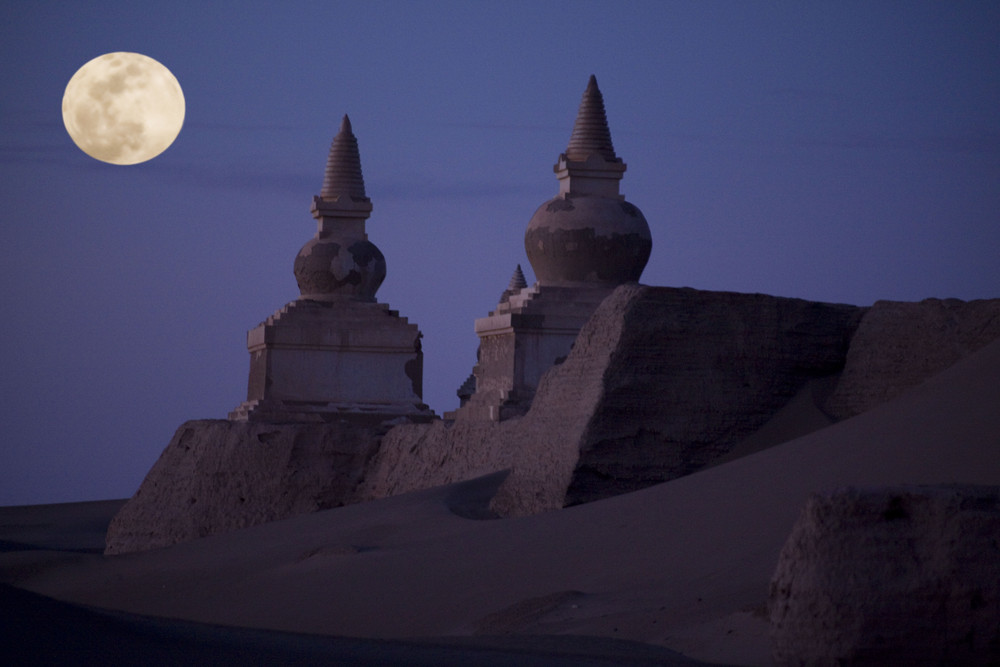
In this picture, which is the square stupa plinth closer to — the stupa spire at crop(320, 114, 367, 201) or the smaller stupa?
the smaller stupa

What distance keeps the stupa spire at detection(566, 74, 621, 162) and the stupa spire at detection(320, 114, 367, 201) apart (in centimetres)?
472

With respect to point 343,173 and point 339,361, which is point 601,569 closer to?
point 339,361

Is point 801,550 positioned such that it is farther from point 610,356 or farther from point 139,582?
point 139,582

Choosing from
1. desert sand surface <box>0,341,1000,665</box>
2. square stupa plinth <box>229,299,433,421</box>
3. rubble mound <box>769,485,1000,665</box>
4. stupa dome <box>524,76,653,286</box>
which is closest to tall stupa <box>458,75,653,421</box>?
stupa dome <box>524,76,653,286</box>

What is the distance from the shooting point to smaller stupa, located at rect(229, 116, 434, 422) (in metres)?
23.1

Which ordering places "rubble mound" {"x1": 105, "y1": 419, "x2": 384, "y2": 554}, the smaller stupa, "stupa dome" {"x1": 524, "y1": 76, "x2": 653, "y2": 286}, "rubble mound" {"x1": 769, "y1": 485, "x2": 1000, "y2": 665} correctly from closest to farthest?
"rubble mound" {"x1": 769, "y1": 485, "x2": 1000, "y2": 665} < "rubble mound" {"x1": 105, "y1": 419, "x2": 384, "y2": 554} < "stupa dome" {"x1": 524, "y1": 76, "x2": 653, "y2": 286} < the smaller stupa

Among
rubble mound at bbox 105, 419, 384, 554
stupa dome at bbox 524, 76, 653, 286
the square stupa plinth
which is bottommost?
rubble mound at bbox 105, 419, 384, 554

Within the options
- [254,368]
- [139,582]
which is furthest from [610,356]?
[254,368]

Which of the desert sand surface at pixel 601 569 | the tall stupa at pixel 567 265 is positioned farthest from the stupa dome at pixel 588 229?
the desert sand surface at pixel 601 569

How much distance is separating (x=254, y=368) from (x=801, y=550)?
1881 cm

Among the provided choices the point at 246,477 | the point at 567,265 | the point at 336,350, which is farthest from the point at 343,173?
the point at 246,477

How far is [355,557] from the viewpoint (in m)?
10.8

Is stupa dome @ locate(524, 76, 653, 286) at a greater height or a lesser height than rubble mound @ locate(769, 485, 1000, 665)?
greater

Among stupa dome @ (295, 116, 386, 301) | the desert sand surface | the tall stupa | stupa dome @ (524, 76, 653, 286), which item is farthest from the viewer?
stupa dome @ (295, 116, 386, 301)
